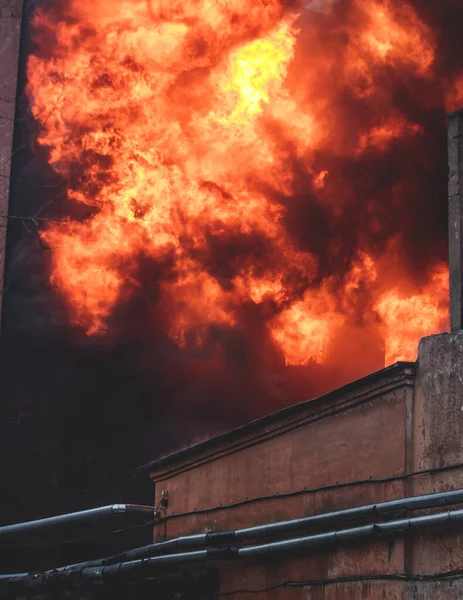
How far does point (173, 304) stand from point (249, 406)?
108 inches

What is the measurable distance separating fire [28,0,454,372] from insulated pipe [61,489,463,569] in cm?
674

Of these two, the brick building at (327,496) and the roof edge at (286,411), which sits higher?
the roof edge at (286,411)

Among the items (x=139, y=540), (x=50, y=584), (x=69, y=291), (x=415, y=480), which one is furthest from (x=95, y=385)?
(x=415, y=480)

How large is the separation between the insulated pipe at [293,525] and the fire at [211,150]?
6.74m

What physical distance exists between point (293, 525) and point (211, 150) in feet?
32.4

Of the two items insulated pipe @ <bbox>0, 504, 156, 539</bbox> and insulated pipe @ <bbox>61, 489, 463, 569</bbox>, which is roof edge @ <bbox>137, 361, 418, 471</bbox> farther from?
insulated pipe @ <bbox>61, 489, 463, 569</bbox>

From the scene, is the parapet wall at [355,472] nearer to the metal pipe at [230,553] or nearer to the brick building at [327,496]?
the brick building at [327,496]

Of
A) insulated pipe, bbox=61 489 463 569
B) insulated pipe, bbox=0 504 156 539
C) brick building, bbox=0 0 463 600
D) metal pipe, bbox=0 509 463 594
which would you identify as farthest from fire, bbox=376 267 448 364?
metal pipe, bbox=0 509 463 594

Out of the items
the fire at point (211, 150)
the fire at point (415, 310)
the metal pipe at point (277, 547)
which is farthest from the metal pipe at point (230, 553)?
the fire at point (415, 310)

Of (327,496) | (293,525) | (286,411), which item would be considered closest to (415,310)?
(286,411)

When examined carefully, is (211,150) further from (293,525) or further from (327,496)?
(293,525)

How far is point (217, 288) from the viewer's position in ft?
68.4

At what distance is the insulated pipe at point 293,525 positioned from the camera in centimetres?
1087

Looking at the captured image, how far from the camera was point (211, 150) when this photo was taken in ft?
67.8
